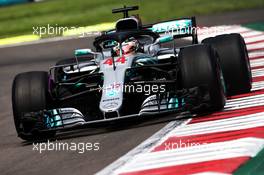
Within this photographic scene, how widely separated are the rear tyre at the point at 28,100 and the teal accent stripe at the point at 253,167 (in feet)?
11.8

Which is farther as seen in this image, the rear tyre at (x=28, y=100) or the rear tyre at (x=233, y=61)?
the rear tyre at (x=233, y=61)

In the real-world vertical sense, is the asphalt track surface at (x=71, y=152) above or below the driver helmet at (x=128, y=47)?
below

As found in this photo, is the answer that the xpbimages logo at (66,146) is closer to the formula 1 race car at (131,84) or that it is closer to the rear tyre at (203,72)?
the formula 1 race car at (131,84)

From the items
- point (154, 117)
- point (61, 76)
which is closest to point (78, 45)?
point (61, 76)

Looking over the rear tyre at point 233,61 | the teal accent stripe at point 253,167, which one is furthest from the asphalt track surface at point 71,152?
the teal accent stripe at point 253,167

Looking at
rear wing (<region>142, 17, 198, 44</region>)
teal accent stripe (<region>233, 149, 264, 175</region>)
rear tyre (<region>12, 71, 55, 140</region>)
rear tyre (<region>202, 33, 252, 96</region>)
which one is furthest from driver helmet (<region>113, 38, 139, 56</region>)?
teal accent stripe (<region>233, 149, 264, 175</region>)

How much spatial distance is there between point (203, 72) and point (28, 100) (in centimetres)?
207

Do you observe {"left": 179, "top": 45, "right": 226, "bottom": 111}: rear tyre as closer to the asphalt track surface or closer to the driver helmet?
the asphalt track surface

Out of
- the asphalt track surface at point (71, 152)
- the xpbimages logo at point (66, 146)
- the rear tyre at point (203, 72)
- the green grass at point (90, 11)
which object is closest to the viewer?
the asphalt track surface at point (71, 152)

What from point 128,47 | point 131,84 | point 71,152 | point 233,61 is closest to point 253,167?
point 71,152

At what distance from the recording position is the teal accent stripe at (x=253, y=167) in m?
6.63

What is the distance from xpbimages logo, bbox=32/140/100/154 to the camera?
29.5ft

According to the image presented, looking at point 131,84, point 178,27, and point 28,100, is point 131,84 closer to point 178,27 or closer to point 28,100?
point 28,100

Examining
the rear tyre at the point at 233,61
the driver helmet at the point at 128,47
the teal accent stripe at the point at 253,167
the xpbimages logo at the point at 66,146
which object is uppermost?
the driver helmet at the point at 128,47
